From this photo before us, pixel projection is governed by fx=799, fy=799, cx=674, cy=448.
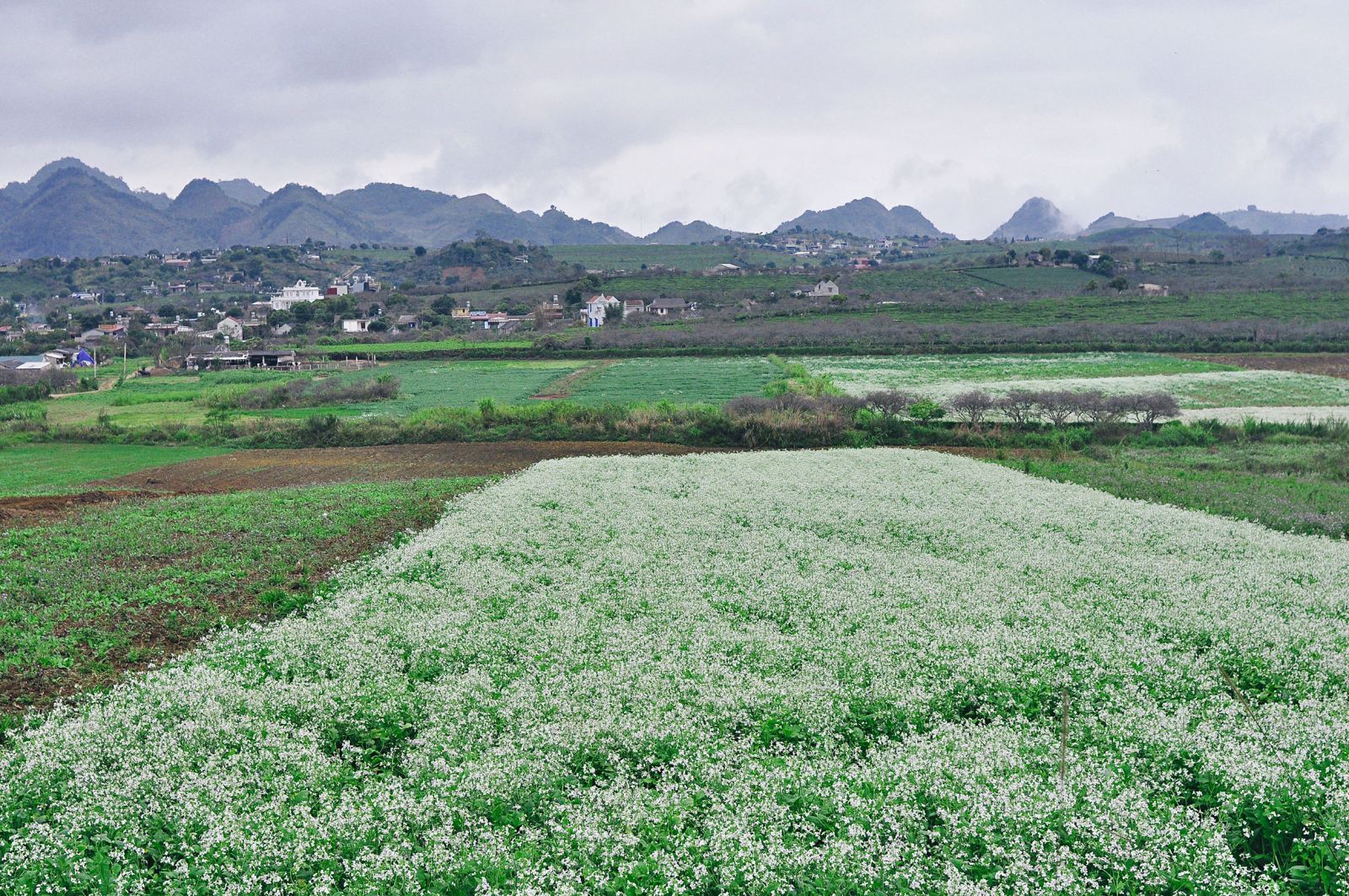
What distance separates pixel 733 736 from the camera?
11.0 m

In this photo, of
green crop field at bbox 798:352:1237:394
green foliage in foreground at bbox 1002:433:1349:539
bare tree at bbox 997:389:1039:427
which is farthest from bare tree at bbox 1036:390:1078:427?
green crop field at bbox 798:352:1237:394

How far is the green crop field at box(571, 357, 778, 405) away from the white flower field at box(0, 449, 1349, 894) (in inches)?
1504

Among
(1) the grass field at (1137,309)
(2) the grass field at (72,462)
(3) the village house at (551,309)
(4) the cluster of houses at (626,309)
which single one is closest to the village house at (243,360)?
(3) the village house at (551,309)

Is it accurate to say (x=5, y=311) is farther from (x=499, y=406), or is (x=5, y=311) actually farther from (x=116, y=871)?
(x=116, y=871)

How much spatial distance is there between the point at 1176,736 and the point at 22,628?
19995mm

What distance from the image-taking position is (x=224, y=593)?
18.3 metres

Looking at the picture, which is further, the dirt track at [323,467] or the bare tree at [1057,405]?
the bare tree at [1057,405]

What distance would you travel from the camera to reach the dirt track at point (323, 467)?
32.8 metres

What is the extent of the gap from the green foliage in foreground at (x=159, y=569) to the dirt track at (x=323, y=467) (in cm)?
398

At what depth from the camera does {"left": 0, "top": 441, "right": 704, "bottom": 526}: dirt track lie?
108 ft

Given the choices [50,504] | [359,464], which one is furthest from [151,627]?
[359,464]

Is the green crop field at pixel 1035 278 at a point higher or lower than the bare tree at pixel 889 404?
higher

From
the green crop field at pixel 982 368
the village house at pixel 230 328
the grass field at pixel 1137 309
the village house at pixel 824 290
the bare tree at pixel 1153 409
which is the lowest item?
the bare tree at pixel 1153 409

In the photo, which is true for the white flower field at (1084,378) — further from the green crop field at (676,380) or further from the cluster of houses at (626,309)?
the cluster of houses at (626,309)
